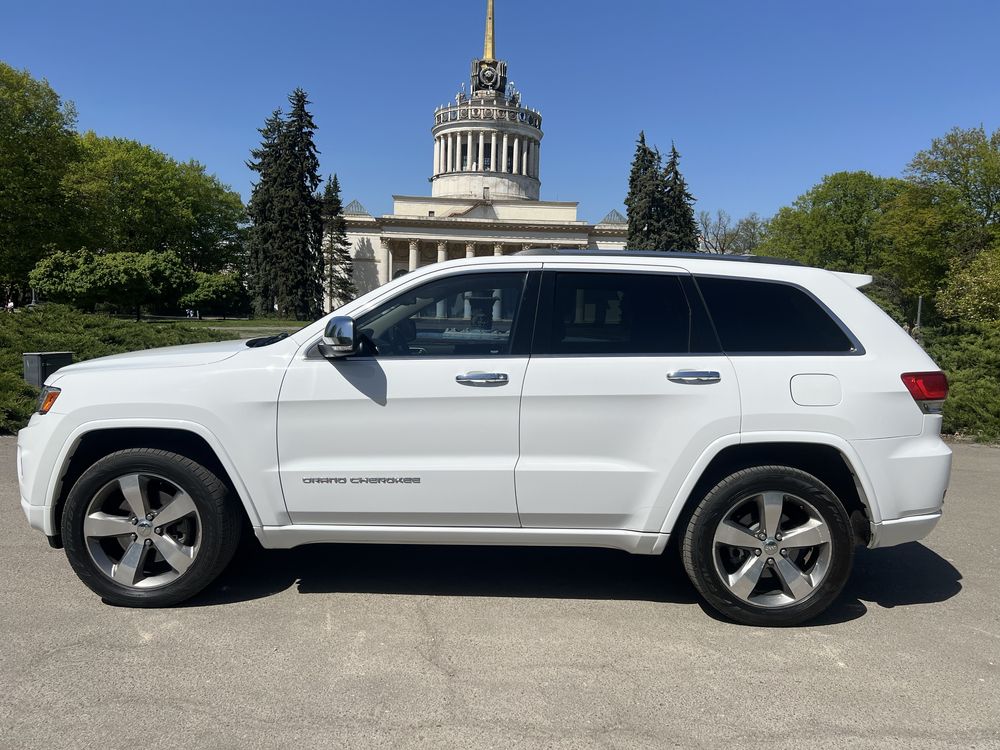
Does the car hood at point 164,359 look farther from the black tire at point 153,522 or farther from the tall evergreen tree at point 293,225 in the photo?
the tall evergreen tree at point 293,225

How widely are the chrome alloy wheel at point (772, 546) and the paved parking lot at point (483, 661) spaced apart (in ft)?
0.75

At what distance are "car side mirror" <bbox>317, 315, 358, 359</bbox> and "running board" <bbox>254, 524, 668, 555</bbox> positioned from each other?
914 mm

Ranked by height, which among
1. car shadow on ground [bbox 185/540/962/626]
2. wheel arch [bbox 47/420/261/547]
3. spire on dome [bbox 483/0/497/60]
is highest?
spire on dome [bbox 483/0/497/60]

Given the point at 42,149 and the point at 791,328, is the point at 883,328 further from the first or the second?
the point at 42,149

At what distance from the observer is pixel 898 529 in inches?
151

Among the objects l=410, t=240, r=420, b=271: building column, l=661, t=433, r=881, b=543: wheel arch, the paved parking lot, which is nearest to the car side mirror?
the paved parking lot

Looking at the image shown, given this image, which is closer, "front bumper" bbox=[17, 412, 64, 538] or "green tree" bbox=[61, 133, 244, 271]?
"front bumper" bbox=[17, 412, 64, 538]

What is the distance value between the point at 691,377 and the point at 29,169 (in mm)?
43982

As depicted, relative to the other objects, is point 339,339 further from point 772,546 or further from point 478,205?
point 478,205

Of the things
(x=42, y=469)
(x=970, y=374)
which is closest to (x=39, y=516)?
(x=42, y=469)

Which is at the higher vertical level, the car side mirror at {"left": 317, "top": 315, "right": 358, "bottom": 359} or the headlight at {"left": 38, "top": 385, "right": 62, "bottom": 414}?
the car side mirror at {"left": 317, "top": 315, "right": 358, "bottom": 359}

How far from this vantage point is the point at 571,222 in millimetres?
87938

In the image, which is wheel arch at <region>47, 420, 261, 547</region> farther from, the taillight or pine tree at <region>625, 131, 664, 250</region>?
pine tree at <region>625, 131, 664, 250</region>

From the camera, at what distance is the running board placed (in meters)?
3.84
